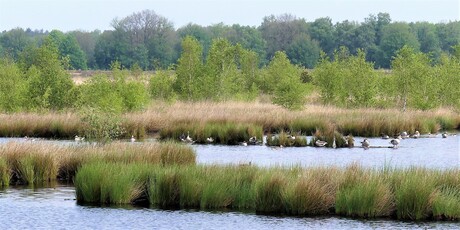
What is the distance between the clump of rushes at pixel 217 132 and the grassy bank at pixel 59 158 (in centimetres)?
1291

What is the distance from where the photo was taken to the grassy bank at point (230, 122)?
4044 centimetres

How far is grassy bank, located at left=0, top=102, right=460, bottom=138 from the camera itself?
40438 millimetres

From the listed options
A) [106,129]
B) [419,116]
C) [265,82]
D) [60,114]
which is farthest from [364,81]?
[106,129]

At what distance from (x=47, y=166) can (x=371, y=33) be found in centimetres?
11333

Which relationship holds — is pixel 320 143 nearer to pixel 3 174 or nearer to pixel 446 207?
pixel 3 174

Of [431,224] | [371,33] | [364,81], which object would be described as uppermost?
[371,33]

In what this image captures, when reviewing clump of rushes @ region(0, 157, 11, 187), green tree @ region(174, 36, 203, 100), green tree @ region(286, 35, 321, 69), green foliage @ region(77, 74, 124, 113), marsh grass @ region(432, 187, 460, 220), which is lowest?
marsh grass @ region(432, 187, 460, 220)

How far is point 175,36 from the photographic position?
147m

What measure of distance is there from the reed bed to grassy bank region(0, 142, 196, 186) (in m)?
2.75

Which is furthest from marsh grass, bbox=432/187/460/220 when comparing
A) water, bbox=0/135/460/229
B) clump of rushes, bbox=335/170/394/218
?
clump of rushes, bbox=335/170/394/218

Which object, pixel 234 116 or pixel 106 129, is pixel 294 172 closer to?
pixel 106 129

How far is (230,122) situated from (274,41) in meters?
104

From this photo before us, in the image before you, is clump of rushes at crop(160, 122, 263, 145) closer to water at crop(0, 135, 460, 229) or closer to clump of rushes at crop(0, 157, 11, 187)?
clump of rushes at crop(0, 157, 11, 187)

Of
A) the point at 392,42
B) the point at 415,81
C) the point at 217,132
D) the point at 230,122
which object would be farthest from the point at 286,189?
the point at 392,42
